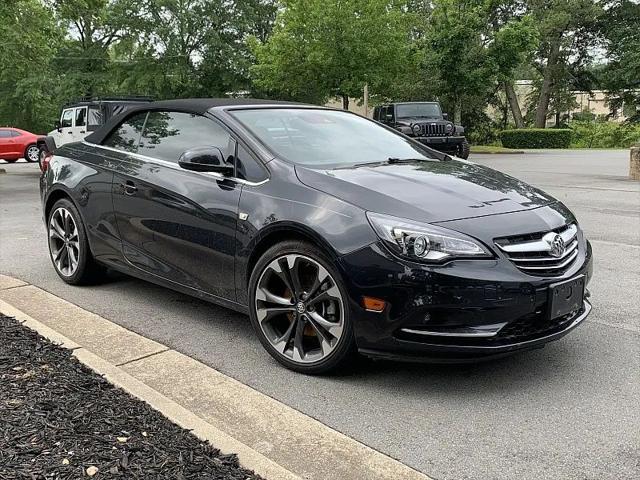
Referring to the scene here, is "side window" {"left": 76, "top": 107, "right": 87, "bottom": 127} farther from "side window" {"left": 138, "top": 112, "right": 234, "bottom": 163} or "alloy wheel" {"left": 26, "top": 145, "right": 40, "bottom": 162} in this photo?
"side window" {"left": 138, "top": 112, "right": 234, "bottom": 163}

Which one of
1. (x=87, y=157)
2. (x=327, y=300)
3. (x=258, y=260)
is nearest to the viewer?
(x=327, y=300)

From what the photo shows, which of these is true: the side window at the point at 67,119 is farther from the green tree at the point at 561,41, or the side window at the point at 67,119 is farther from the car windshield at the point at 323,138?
the green tree at the point at 561,41

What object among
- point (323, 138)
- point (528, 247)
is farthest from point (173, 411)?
point (323, 138)

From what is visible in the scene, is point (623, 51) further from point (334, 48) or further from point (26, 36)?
point (26, 36)

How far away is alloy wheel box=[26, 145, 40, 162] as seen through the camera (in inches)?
985

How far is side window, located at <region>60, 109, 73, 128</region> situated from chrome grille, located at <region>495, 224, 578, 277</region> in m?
16.8

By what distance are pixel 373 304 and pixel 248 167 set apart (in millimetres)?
1248

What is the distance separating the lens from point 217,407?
3191 mm

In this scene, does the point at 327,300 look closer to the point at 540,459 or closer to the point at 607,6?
the point at 540,459

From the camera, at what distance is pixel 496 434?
115 inches

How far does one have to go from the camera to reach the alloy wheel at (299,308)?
3.43 metres

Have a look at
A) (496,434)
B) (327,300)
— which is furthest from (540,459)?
(327,300)

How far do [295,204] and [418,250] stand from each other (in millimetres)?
773

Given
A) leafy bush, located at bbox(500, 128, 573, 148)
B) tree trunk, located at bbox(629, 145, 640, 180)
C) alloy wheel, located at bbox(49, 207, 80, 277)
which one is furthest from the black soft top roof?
leafy bush, located at bbox(500, 128, 573, 148)
